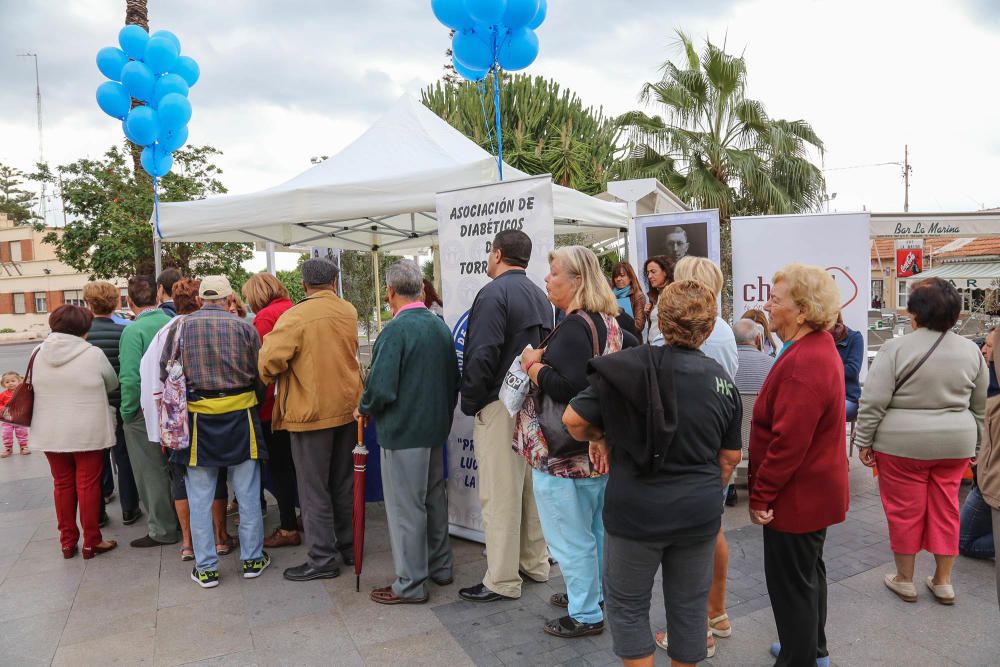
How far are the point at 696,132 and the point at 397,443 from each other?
538 inches

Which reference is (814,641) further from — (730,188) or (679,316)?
(730,188)

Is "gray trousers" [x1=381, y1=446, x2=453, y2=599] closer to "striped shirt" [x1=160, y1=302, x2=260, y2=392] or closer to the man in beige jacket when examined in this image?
the man in beige jacket

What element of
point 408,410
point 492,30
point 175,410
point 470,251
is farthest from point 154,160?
point 408,410

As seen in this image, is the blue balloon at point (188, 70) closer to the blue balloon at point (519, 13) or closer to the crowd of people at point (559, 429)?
the crowd of people at point (559, 429)

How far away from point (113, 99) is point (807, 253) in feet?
22.9

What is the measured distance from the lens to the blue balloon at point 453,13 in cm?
426

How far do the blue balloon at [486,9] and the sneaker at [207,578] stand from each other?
3.84 m

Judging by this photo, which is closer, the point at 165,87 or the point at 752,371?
the point at 752,371

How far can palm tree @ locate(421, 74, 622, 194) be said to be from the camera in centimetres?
1853

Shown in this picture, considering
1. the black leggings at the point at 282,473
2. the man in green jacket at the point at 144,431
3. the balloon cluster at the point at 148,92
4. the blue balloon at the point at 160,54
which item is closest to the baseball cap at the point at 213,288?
the man in green jacket at the point at 144,431

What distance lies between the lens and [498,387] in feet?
10.7

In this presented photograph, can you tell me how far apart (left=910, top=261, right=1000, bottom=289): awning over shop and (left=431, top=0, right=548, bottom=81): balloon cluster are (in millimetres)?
23227

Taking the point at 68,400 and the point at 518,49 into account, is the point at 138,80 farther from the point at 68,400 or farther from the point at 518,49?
the point at 518,49

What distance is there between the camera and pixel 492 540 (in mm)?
3391
